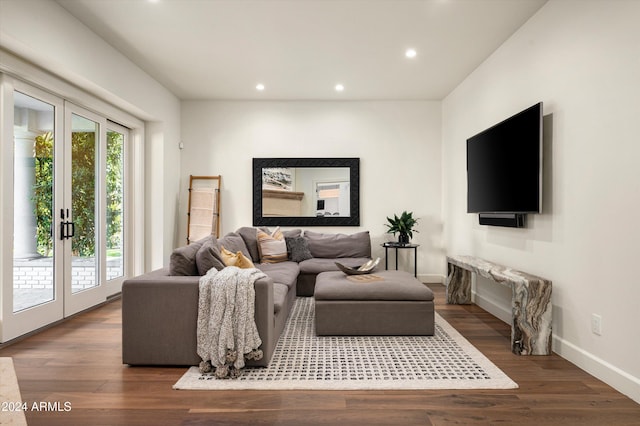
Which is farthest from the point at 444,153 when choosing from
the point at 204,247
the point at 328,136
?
the point at 204,247

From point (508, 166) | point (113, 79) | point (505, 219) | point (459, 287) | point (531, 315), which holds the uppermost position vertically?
point (113, 79)

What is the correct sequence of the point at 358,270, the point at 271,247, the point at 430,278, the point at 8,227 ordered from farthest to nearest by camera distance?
1. the point at 430,278
2. the point at 271,247
3. the point at 358,270
4. the point at 8,227

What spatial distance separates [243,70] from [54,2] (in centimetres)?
193

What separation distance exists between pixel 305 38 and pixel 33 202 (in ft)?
9.76

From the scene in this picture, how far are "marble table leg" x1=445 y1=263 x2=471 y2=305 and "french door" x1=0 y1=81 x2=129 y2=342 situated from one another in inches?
162

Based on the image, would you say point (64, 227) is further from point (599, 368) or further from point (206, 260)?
point (599, 368)

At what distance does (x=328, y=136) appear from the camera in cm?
586

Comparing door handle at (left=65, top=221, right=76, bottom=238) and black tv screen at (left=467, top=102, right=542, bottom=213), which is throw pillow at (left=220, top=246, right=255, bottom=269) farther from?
black tv screen at (left=467, top=102, right=542, bottom=213)

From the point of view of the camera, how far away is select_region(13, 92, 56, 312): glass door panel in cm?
331

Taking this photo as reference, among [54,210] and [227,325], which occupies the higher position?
[54,210]

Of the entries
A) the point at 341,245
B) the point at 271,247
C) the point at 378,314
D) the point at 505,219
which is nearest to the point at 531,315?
the point at 505,219

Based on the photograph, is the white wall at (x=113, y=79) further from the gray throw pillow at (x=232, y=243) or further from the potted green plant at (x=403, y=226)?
the potted green plant at (x=403, y=226)

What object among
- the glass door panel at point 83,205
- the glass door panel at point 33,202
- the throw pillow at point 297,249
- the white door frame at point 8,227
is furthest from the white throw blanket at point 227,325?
the throw pillow at point 297,249

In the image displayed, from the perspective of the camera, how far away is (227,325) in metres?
2.55
